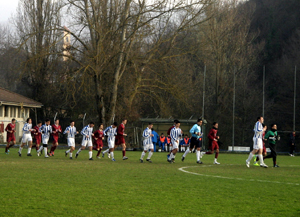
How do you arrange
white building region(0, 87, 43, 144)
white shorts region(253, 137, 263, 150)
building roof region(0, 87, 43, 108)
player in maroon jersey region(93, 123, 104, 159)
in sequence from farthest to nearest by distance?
1. building roof region(0, 87, 43, 108)
2. white building region(0, 87, 43, 144)
3. player in maroon jersey region(93, 123, 104, 159)
4. white shorts region(253, 137, 263, 150)

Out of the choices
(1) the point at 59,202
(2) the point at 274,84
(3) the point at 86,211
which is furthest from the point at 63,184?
(2) the point at 274,84

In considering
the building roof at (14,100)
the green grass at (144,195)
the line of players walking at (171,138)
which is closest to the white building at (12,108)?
the building roof at (14,100)

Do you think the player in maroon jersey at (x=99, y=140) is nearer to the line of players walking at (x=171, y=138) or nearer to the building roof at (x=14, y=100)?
the line of players walking at (x=171, y=138)

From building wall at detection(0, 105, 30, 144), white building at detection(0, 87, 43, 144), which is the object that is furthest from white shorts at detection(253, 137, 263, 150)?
building wall at detection(0, 105, 30, 144)

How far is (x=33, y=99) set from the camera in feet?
163

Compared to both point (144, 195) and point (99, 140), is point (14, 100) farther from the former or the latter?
point (144, 195)

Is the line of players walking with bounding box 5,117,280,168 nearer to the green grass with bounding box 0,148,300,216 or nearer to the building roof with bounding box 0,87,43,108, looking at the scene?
the green grass with bounding box 0,148,300,216

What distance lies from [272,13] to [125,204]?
55.7 m

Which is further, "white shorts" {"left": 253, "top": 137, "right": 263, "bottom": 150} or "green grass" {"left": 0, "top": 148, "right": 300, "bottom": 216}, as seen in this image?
"white shorts" {"left": 253, "top": 137, "right": 263, "bottom": 150}

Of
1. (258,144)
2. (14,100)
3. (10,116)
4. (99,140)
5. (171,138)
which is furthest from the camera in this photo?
(10,116)

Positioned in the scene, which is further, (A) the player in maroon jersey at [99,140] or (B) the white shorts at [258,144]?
(A) the player in maroon jersey at [99,140]

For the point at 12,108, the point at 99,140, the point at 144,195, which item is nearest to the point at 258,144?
the point at 144,195

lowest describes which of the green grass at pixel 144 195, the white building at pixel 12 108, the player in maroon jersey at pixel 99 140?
the green grass at pixel 144 195

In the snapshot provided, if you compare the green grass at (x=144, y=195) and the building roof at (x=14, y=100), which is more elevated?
the building roof at (x=14, y=100)
